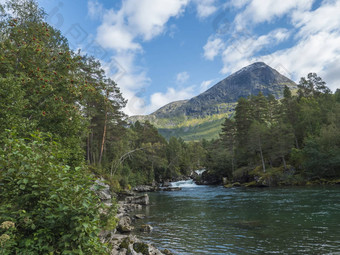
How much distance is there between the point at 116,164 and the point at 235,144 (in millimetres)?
39666

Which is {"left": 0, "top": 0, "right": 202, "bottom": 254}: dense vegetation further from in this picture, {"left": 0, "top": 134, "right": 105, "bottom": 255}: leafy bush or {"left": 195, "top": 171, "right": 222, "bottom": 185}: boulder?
{"left": 195, "top": 171, "right": 222, "bottom": 185}: boulder

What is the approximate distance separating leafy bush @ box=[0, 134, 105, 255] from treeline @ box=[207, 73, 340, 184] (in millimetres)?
47814

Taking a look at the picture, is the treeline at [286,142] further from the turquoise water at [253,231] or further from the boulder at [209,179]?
the turquoise water at [253,231]

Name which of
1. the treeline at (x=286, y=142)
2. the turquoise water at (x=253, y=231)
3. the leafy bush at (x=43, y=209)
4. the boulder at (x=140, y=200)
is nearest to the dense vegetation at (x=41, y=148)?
the leafy bush at (x=43, y=209)

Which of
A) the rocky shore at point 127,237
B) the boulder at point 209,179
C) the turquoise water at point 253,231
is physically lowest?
the turquoise water at point 253,231

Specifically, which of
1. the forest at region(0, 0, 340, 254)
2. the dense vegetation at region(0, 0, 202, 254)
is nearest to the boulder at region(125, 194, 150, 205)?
the forest at region(0, 0, 340, 254)

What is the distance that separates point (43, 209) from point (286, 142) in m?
55.6

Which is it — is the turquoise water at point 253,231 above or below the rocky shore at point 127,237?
below

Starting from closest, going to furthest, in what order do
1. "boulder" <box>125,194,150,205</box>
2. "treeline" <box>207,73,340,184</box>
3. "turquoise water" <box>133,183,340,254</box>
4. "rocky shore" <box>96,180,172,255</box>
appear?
"rocky shore" <box>96,180,172,255</box>
"turquoise water" <box>133,183,340,254</box>
"boulder" <box>125,194,150,205</box>
"treeline" <box>207,73,340,184</box>

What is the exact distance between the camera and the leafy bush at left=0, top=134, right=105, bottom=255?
407 cm

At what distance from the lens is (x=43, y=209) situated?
4227mm

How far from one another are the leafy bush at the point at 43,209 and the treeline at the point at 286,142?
1882 inches

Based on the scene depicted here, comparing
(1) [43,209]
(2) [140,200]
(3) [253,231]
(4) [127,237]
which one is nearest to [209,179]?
(2) [140,200]

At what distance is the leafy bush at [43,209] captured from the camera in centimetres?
407
